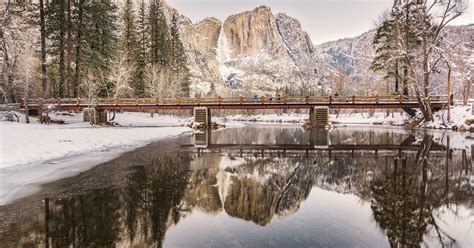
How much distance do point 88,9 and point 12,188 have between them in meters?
37.5

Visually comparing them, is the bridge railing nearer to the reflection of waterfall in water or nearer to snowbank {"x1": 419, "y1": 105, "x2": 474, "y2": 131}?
snowbank {"x1": 419, "y1": 105, "x2": 474, "y2": 131}

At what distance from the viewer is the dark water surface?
238 inches

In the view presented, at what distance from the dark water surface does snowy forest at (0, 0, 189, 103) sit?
24228mm

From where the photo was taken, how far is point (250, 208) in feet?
26.2

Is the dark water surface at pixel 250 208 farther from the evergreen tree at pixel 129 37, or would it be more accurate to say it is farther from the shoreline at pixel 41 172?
the evergreen tree at pixel 129 37

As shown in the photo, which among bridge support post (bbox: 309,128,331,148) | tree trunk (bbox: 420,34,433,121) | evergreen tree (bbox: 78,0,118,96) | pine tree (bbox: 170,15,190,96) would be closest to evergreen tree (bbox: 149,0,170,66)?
pine tree (bbox: 170,15,190,96)

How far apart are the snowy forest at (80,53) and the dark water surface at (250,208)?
24.2 meters

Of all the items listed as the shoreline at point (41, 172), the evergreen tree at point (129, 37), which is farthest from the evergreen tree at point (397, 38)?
the evergreen tree at point (129, 37)

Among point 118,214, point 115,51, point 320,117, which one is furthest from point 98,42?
point 118,214

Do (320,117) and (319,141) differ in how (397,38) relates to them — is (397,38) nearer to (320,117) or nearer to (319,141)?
(320,117)

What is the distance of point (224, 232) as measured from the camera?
6387mm

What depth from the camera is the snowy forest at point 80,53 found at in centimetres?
3647

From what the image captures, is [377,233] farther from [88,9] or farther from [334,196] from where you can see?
[88,9]

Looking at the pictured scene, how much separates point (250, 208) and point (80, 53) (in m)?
40.0
